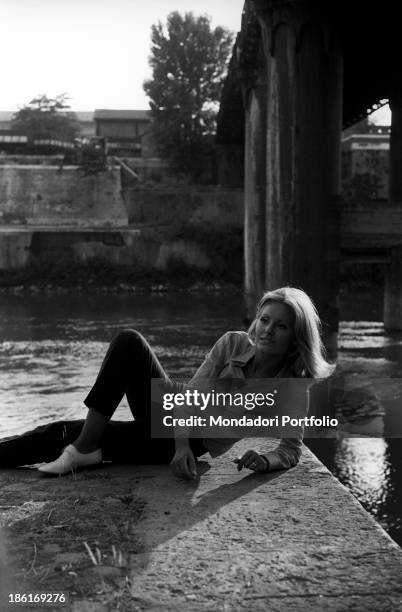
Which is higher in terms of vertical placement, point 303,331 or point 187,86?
point 187,86

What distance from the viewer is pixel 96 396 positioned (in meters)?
3.25

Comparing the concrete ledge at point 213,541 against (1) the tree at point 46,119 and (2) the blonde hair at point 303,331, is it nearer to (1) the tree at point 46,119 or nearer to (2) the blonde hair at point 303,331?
(2) the blonde hair at point 303,331

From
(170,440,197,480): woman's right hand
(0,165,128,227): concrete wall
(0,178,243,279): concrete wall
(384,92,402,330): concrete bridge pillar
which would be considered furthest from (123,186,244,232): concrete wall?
(170,440,197,480): woman's right hand

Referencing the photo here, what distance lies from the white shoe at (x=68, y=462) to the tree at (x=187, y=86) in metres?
29.6

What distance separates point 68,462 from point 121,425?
A: 0.27 meters

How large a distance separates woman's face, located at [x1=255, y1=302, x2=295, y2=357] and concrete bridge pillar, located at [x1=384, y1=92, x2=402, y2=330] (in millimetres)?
7169

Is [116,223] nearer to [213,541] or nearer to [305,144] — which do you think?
[305,144]

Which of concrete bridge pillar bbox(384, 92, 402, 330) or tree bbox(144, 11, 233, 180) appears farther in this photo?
tree bbox(144, 11, 233, 180)

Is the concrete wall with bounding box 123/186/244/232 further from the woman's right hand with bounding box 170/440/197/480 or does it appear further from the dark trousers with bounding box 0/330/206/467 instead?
the woman's right hand with bounding box 170/440/197/480

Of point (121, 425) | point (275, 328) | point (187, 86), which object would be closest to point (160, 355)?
point (121, 425)

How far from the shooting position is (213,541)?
8.43 ft

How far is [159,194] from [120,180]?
4.83 metres

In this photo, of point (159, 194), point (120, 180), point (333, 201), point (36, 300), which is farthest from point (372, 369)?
point (120, 180)

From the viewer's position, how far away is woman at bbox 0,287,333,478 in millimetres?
3158
